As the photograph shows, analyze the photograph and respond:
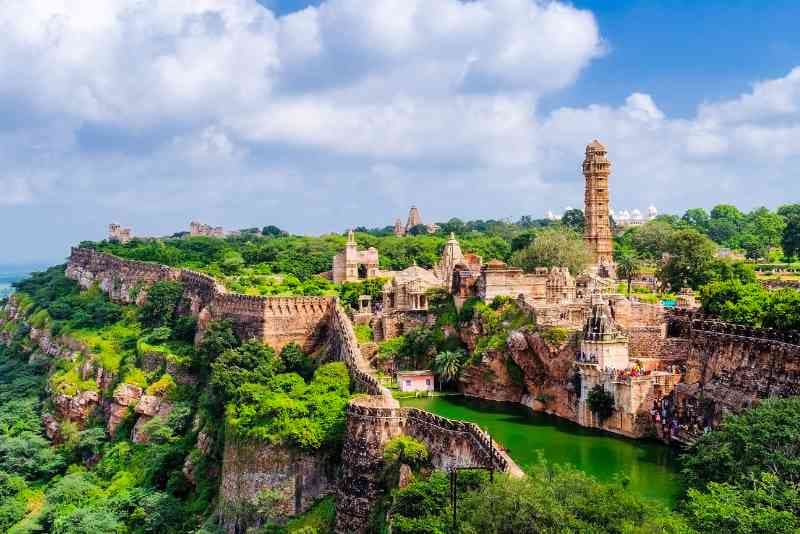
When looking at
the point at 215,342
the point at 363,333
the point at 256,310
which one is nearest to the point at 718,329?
the point at 363,333

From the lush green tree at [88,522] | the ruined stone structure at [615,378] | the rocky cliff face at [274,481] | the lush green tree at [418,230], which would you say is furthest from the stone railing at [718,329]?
the lush green tree at [418,230]

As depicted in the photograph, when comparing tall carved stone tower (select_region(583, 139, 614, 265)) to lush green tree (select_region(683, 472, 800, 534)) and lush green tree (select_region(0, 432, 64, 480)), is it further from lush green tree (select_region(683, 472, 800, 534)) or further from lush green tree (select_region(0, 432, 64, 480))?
lush green tree (select_region(683, 472, 800, 534))

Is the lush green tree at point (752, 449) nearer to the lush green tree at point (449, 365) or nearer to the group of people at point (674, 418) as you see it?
the group of people at point (674, 418)

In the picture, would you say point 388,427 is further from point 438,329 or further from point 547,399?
point 438,329

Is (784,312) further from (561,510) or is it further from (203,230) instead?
(203,230)

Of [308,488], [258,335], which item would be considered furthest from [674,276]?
[308,488]

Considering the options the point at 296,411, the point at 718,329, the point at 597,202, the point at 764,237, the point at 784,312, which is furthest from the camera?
the point at 764,237
